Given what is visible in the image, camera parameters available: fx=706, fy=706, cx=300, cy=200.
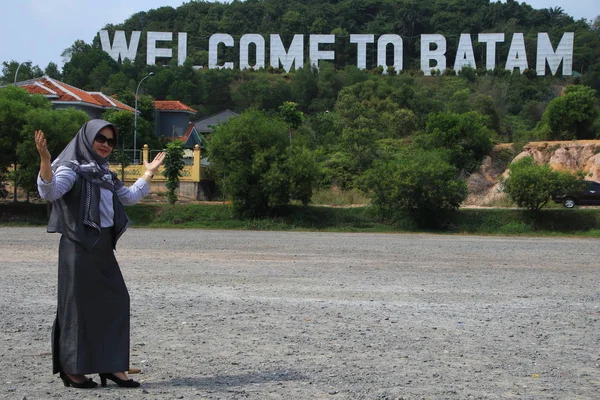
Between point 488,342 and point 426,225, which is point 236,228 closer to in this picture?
point 426,225

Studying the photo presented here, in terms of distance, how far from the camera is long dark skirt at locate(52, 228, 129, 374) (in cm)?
565

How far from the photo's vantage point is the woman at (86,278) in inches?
223

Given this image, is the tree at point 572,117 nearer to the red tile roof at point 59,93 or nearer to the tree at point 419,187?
the tree at point 419,187

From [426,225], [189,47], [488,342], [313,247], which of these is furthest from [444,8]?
[488,342]

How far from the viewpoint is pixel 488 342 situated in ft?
25.6

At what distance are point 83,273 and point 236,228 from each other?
28.7 meters

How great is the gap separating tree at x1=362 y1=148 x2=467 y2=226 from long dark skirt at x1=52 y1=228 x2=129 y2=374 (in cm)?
2860

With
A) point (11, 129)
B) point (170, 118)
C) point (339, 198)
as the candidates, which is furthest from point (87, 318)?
point (170, 118)

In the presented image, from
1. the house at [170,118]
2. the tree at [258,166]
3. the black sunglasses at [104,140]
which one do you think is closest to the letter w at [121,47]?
the house at [170,118]

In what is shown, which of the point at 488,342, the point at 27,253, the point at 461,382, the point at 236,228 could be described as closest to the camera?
the point at 461,382

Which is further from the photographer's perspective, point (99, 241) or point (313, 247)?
point (313, 247)

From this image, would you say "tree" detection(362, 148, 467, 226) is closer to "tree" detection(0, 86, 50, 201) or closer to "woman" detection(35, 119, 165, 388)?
"tree" detection(0, 86, 50, 201)

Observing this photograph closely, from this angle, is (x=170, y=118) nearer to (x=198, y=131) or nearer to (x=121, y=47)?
(x=198, y=131)

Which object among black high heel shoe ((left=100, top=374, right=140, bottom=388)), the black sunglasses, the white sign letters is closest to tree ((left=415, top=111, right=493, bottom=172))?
the black sunglasses
